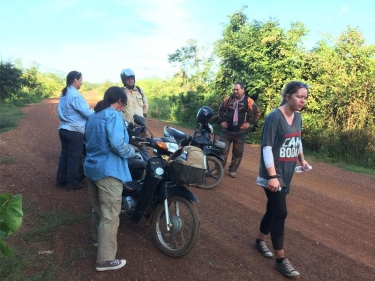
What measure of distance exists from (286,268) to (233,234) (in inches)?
38.3

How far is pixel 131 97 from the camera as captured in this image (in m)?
5.79

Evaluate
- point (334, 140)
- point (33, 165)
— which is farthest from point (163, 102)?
point (33, 165)

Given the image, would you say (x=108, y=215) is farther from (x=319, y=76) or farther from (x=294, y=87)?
(x=319, y=76)

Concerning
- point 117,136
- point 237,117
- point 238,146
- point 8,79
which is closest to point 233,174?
point 238,146

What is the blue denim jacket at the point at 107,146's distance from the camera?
3105mm

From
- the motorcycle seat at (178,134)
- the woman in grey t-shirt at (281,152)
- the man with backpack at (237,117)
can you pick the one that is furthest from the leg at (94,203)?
the man with backpack at (237,117)

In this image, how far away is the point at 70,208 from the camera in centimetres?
456

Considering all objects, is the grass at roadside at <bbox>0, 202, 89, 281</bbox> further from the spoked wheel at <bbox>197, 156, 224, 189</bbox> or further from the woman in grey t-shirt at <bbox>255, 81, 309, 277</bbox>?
the spoked wheel at <bbox>197, 156, 224, 189</bbox>

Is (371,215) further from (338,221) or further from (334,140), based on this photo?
(334,140)

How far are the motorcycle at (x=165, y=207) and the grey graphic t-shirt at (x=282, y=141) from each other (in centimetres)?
90

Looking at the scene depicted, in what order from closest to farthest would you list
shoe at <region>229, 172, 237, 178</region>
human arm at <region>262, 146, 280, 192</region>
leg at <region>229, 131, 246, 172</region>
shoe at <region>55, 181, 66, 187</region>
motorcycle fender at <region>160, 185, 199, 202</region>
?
human arm at <region>262, 146, 280, 192</region>
motorcycle fender at <region>160, 185, 199, 202</region>
shoe at <region>55, 181, 66, 187</region>
leg at <region>229, 131, 246, 172</region>
shoe at <region>229, 172, 237, 178</region>

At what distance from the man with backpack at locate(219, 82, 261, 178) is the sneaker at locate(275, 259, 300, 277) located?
3.27 metres

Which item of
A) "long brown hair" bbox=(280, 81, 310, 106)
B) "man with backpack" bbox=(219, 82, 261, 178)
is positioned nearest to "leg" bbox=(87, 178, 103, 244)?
"long brown hair" bbox=(280, 81, 310, 106)

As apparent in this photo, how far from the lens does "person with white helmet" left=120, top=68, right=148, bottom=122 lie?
18.1ft
